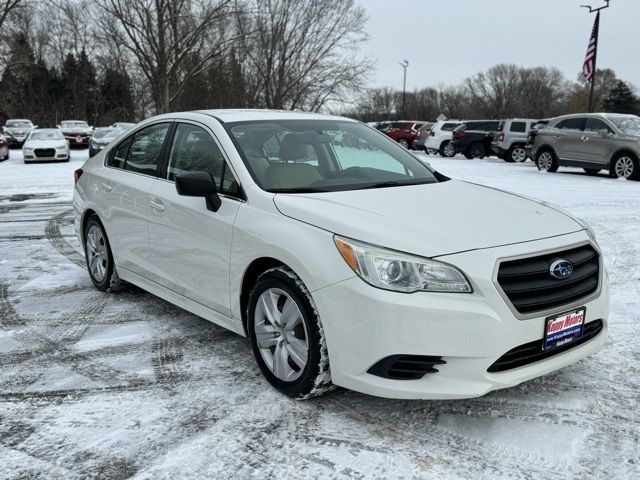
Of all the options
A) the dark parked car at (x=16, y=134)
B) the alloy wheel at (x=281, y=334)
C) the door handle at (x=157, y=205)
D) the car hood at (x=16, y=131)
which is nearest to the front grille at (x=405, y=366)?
the alloy wheel at (x=281, y=334)

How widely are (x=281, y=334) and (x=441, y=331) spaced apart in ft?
3.25

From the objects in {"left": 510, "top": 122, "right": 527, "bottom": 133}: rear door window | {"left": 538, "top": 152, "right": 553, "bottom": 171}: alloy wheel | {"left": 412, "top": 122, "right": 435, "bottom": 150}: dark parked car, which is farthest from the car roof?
{"left": 412, "top": 122, "right": 435, "bottom": 150}: dark parked car

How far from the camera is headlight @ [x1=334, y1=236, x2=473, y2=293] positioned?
286cm

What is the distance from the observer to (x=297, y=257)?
Answer: 10.4 feet

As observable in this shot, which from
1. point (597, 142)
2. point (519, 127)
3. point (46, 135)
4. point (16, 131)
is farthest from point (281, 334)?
point (16, 131)

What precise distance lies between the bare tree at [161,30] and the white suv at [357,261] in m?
28.6

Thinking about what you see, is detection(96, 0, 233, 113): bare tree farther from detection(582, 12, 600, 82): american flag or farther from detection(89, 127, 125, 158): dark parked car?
detection(582, 12, 600, 82): american flag

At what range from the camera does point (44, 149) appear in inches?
901

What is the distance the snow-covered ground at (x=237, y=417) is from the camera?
2762mm

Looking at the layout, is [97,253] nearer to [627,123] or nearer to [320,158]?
[320,158]

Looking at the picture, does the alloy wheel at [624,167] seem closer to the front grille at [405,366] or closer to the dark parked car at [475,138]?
the dark parked car at [475,138]

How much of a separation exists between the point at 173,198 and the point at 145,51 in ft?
103

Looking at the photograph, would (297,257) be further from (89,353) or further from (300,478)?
(89,353)

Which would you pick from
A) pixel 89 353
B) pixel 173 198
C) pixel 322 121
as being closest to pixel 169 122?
pixel 173 198
